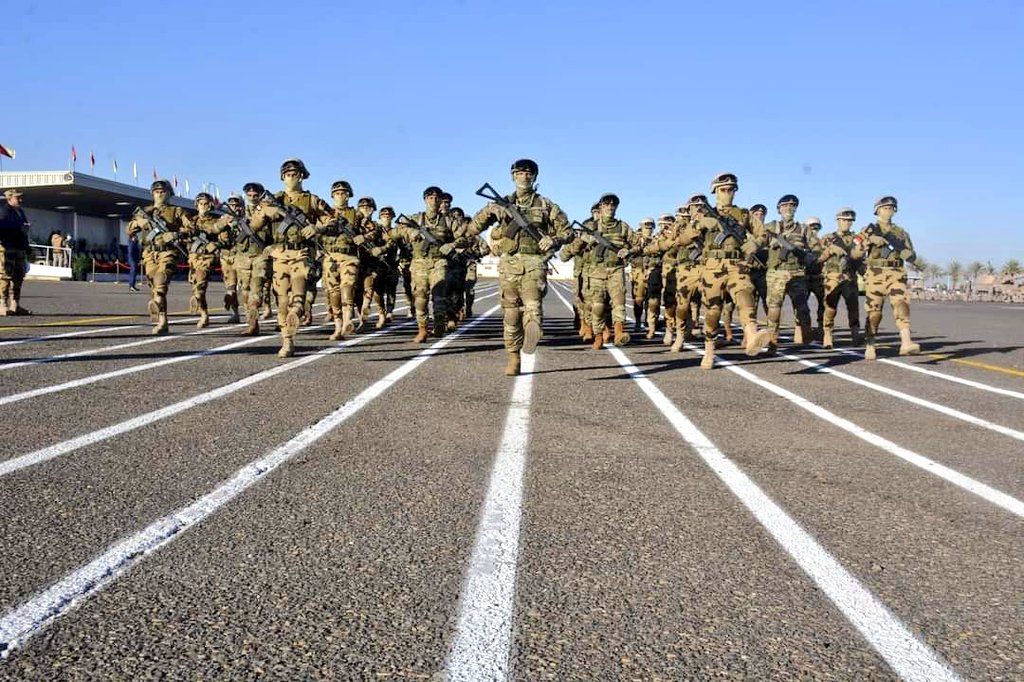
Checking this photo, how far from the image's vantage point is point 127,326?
1284cm

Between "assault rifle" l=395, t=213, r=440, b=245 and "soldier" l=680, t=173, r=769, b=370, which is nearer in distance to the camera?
"soldier" l=680, t=173, r=769, b=370

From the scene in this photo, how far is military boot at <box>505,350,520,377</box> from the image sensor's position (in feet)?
28.3

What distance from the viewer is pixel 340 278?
1266 cm

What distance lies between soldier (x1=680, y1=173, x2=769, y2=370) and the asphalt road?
2.57 meters

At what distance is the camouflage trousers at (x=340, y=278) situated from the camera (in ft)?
41.1

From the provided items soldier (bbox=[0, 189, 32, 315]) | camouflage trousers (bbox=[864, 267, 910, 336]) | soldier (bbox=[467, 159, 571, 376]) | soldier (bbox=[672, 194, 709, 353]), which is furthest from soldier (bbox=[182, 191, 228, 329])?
camouflage trousers (bbox=[864, 267, 910, 336])

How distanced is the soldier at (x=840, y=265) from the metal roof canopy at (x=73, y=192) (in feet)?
106

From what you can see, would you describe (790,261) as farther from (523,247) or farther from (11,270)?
(11,270)

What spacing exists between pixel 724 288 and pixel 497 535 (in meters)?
7.13

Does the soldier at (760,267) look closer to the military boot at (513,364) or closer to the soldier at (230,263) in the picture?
the military boot at (513,364)

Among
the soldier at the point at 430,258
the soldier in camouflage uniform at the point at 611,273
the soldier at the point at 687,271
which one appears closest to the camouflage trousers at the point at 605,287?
the soldier in camouflage uniform at the point at 611,273

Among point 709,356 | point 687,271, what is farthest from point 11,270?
point 709,356

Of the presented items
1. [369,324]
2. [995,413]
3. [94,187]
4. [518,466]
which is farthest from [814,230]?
[94,187]

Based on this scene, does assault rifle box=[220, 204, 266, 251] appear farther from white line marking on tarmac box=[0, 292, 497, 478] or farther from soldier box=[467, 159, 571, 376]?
soldier box=[467, 159, 571, 376]
